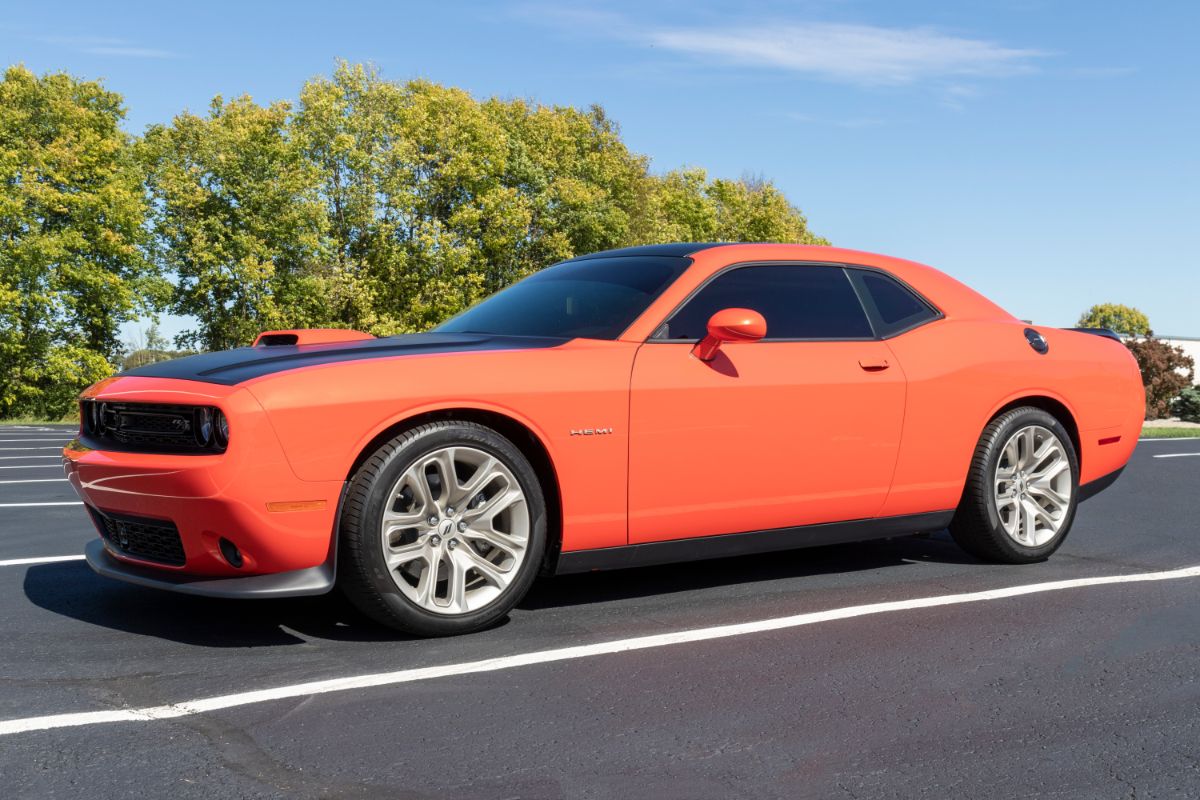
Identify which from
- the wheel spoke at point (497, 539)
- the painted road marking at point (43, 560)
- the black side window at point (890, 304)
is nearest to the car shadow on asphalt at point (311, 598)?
the painted road marking at point (43, 560)

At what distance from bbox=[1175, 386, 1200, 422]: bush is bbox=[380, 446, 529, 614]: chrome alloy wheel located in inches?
1730

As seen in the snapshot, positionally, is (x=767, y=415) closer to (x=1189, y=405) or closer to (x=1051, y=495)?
(x=1051, y=495)

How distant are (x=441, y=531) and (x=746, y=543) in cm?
143

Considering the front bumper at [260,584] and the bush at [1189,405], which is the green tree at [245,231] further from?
the front bumper at [260,584]

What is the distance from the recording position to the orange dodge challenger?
4.06m

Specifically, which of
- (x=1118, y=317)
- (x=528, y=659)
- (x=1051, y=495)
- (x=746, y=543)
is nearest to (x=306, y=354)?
(x=528, y=659)

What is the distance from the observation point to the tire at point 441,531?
4137 millimetres

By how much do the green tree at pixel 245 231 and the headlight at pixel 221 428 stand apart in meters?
44.1

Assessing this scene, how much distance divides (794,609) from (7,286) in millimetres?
42770

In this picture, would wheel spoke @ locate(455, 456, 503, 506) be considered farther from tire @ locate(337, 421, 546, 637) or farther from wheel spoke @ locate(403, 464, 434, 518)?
wheel spoke @ locate(403, 464, 434, 518)

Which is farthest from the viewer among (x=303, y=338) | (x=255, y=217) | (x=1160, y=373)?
→ (x=255, y=217)

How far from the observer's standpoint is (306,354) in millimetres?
4504

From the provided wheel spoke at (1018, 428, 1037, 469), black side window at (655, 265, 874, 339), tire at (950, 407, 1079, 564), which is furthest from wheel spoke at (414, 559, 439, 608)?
wheel spoke at (1018, 428, 1037, 469)

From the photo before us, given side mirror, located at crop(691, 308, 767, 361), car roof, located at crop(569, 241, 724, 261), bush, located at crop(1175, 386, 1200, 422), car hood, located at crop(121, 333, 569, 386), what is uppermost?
car roof, located at crop(569, 241, 724, 261)
